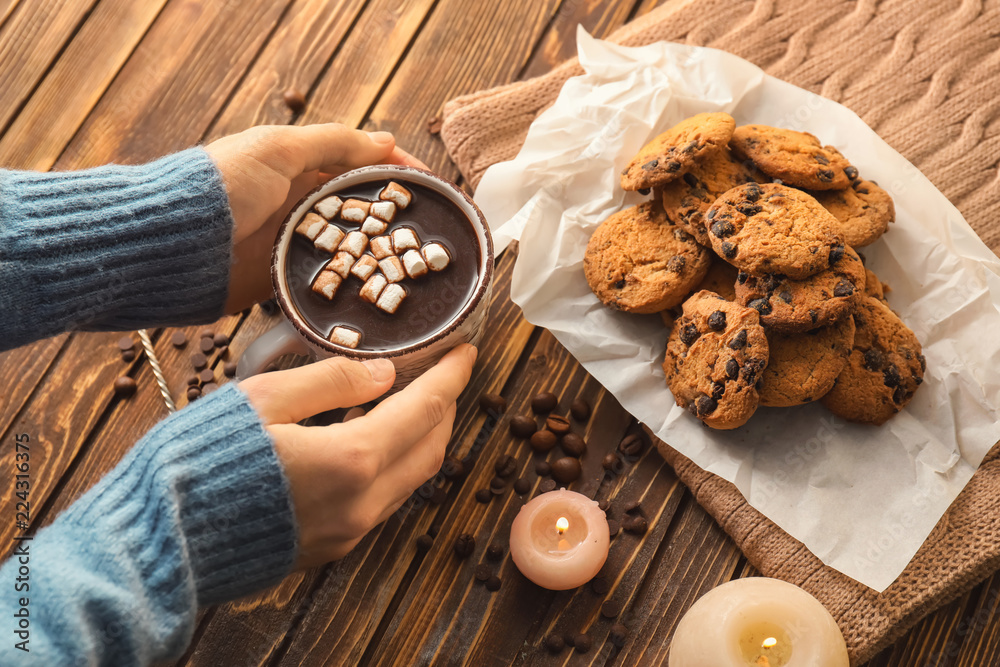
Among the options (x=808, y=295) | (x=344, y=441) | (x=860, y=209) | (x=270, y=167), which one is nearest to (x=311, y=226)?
(x=270, y=167)

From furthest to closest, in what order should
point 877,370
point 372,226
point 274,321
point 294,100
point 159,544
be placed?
point 294,100 < point 274,321 < point 877,370 < point 372,226 < point 159,544

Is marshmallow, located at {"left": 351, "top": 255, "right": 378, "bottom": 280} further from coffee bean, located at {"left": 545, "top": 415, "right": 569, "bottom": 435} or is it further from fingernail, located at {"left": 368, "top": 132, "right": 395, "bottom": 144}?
coffee bean, located at {"left": 545, "top": 415, "right": 569, "bottom": 435}

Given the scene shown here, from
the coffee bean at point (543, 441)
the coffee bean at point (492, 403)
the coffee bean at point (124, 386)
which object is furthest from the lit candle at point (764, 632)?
the coffee bean at point (124, 386)

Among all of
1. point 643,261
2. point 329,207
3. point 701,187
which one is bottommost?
point 643,261

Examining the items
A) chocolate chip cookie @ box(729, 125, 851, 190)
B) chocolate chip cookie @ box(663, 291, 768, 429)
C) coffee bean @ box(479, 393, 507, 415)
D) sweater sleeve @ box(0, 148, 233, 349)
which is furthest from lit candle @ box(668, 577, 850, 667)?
sweater sleeve @ box(0, 148, 233, 349)

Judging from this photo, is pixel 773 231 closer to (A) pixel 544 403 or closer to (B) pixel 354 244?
(A) pixel 544 403

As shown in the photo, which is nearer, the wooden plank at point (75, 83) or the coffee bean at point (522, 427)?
the coffee bean at point (522, 427)

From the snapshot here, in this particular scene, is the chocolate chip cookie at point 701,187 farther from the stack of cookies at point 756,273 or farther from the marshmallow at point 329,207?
the marshmallow at point 329,207
